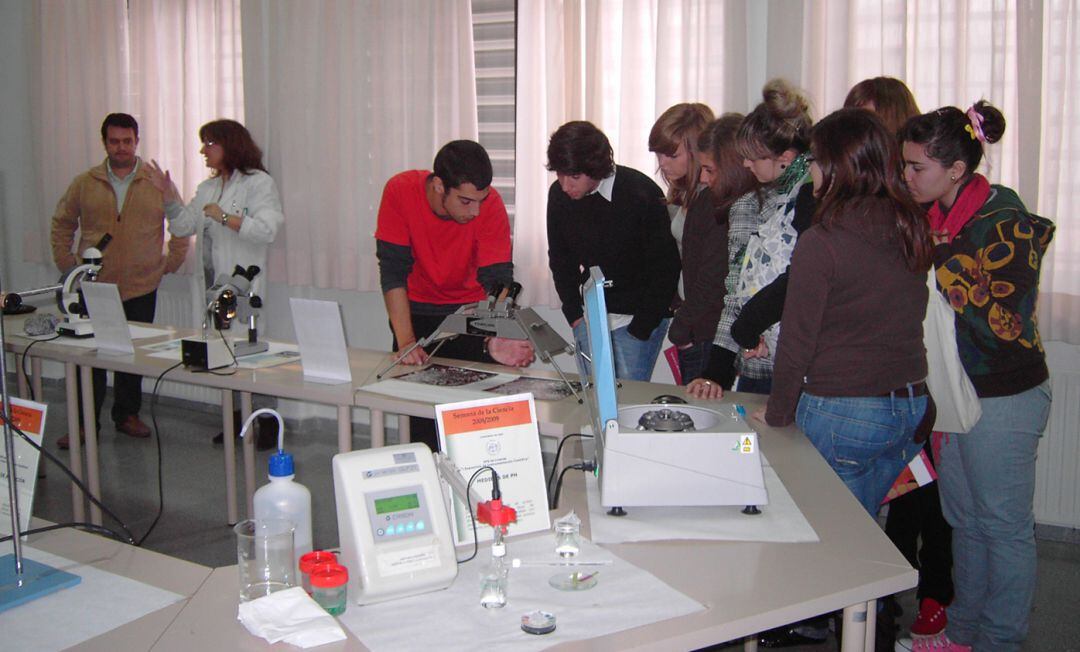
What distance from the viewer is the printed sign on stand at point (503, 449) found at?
1690 mm

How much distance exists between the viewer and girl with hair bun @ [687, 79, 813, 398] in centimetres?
231

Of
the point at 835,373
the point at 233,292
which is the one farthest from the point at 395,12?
the point at 835,373

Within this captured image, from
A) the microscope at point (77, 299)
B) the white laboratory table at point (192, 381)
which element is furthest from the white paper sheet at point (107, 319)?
the microscope at point (77, 299)

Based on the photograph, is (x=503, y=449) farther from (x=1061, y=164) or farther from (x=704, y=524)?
(x=1061, y=164)

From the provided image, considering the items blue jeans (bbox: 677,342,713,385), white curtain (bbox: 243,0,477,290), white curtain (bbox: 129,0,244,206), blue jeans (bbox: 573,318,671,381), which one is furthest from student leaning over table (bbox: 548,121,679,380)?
white curtain (bbox: 129,0,244,206)

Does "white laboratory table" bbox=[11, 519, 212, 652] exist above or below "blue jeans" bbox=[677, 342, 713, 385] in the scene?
below

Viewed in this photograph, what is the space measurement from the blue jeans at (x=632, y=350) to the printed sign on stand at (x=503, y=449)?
1.45 metres

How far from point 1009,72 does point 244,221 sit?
10.8 feet

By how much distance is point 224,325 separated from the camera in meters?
3.14

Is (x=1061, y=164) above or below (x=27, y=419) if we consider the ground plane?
above

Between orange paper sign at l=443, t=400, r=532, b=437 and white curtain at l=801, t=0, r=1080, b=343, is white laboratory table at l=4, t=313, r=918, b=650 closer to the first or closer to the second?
orange paper sign at l=443, t=400, r=532, b=437

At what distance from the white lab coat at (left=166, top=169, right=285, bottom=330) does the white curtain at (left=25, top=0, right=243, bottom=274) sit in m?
0.70

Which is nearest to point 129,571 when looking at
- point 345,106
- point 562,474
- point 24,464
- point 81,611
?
point 81,611

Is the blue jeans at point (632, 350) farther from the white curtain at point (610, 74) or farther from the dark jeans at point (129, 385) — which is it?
the dark jeans at point (129, 385)
